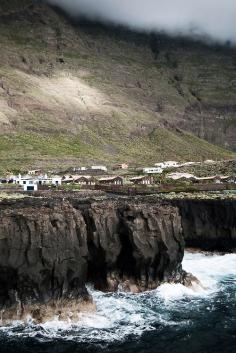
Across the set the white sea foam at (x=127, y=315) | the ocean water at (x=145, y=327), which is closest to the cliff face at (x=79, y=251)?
the white sea foam at (x=127, y=315)

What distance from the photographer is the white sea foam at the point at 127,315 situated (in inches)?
1746

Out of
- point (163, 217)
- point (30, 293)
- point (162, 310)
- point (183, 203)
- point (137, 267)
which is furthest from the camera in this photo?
point (183, 203)

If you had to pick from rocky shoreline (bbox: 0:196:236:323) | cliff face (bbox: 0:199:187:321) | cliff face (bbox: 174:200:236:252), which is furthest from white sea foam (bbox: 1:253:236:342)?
cliff face (bbox: 174:200:236:252)

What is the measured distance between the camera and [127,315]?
4928cm

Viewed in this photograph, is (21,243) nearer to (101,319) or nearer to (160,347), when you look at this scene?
(101,319)

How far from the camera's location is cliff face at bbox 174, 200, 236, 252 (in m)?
84.2

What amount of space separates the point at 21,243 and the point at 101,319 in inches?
416

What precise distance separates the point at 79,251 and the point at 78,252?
20cm

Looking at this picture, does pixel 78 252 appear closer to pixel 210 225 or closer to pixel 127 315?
pixel 127 315

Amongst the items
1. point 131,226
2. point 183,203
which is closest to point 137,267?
point 131,226

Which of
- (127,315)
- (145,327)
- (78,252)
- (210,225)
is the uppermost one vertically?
(210,225)

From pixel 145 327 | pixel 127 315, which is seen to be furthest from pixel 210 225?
pixel 145 327

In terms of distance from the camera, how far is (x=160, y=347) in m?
42.4

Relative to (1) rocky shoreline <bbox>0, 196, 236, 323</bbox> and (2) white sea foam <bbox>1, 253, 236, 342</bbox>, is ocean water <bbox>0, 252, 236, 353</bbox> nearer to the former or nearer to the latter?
(2) white sea foam <bbox>1, 253, 236, 342</bbox>
